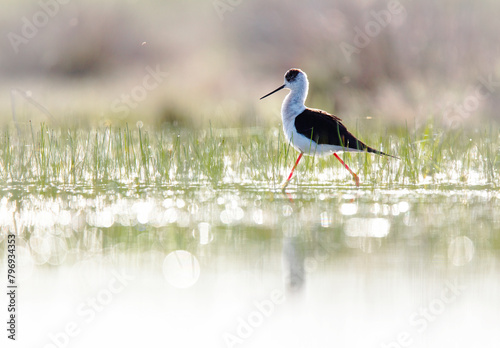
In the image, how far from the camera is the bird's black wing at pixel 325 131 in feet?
23.0

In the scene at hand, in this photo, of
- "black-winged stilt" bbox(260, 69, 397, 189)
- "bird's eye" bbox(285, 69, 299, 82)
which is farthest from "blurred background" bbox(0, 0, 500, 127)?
"black-winged stilt" bbox(260, 69, 397, 189)

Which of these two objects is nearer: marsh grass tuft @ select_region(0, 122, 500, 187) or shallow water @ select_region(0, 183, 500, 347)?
shallow water @ select_region(0, 183, 500, 347)

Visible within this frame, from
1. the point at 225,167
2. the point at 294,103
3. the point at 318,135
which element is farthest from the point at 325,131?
the point at 225,167

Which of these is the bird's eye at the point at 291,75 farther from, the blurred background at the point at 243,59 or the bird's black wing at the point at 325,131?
the blurred background at the point at 243,59

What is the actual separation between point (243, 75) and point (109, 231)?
12.2 metres

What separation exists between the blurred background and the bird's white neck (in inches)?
123

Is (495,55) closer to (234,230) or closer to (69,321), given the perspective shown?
(234,230)

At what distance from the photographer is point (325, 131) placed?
7.06 meters

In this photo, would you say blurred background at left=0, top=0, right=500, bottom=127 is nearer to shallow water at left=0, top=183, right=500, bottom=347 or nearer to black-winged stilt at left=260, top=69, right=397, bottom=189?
black-winged stilt at left=260, top=69, right=397, bottom=189

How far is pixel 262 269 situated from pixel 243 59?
45.0 feet

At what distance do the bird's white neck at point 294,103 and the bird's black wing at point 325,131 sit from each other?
0.72 ft

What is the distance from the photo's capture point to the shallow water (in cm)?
303

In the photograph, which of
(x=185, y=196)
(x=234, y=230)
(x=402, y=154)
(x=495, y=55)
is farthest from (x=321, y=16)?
(x=234, y=230)

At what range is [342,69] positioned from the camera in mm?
13695
